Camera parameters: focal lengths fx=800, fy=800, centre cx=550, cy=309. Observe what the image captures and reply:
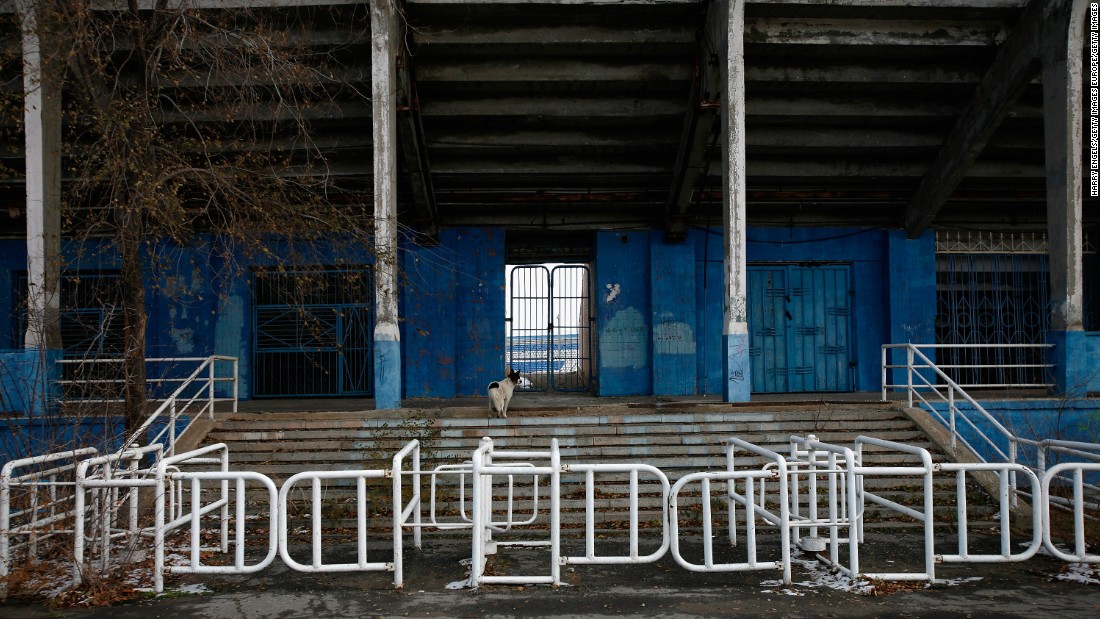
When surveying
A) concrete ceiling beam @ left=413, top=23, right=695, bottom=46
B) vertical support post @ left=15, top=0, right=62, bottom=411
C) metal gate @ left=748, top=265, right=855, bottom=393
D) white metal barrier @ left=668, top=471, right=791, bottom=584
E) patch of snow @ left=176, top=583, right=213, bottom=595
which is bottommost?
patch of snow @ left=176, top=583, right=213, bottom=595

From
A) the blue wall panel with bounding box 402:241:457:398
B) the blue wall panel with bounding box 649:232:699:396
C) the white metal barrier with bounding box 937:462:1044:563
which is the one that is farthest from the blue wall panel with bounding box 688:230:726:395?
the white metal barrier with bounding box 937:462:1044:563

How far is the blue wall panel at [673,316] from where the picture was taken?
1681cm

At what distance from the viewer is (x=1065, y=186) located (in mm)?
12375

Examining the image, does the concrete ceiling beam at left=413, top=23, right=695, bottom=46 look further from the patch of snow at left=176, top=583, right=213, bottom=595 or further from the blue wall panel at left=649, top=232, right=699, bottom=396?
the patch of snow at left=176, top=583, right=213, bottom=595

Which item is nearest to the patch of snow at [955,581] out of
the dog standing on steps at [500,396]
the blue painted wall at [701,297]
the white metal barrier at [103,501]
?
the dog standing on steps at [500,396]

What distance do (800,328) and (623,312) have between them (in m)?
3.86

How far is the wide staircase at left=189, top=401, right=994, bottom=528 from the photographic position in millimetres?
9992

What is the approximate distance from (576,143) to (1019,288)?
10170mm

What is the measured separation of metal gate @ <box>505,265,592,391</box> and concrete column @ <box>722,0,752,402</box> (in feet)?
17.3

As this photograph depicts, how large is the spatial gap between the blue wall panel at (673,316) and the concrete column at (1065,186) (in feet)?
21.5

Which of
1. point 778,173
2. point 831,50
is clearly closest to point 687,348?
point 778,173

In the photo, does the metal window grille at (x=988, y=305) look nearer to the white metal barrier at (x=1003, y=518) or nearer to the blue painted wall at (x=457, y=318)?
the blue painted wall at (x=457, y=318)

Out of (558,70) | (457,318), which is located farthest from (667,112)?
(457,318)

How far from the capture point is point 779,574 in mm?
7160
